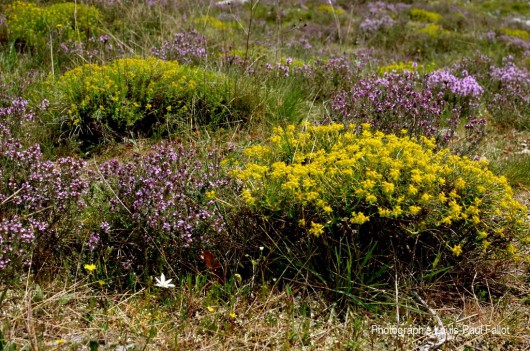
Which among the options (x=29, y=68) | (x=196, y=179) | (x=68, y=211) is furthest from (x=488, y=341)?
(x=29, y=68)

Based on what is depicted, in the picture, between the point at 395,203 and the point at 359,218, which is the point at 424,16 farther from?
the point at 359,218

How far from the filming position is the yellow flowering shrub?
99.7 inches

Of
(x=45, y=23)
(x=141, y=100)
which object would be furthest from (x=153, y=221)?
(x=45, y=23)

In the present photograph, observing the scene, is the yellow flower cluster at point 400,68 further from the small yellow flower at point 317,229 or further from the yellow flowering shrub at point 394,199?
the small yellow flower at point 317,229

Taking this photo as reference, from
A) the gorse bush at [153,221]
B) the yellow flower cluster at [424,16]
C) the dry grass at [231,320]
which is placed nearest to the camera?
the dry grass at [231,320]

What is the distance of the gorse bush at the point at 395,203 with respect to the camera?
254 centimetres

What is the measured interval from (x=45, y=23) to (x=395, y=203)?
5882 mm

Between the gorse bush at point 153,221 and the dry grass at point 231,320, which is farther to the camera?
the gorse bush at point 153,221

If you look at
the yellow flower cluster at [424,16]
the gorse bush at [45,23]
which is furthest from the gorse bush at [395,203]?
the yellow flower cluster at [424,16]

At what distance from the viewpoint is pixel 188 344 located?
2346mm

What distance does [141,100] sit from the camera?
14.7ft

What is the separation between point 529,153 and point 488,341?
2.97m

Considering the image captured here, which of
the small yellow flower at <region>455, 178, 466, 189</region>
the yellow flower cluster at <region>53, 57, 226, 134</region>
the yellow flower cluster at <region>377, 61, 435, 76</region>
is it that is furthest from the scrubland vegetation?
the yellow flower cluster at <region>377, 61, 435, 76</region>

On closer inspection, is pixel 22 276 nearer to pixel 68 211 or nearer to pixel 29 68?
pixel 68 211
